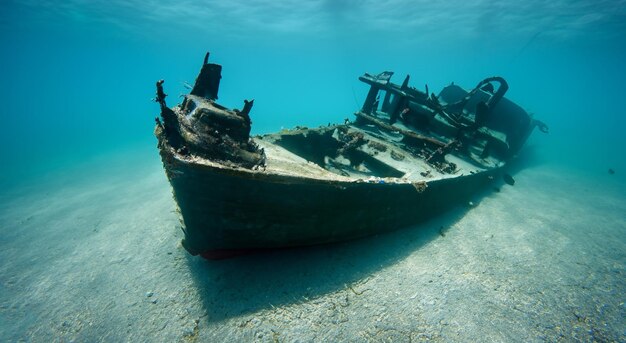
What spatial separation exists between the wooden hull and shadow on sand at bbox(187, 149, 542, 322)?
0.42 m

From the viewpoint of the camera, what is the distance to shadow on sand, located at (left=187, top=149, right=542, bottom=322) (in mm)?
4090

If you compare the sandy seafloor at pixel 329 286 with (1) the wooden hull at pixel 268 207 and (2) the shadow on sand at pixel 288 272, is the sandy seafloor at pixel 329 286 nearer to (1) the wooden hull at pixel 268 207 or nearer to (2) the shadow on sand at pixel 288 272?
(2) the shadow on sand at pixel 288 272

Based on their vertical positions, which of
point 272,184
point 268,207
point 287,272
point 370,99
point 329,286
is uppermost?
point 370,99

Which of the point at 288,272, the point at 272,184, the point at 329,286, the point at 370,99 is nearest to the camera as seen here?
the point at 272,184

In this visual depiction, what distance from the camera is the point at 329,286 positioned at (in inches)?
172

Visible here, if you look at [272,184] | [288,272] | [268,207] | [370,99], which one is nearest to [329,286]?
[288,272]

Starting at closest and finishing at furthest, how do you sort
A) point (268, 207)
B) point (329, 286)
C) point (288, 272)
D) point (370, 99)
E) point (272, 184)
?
point (272, 184), point (268, 207), point (329, 286), point (288, 272), point (370, 99)

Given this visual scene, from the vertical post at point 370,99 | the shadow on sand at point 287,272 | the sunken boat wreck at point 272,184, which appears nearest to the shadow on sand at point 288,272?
the shadow on sand at point 287,272

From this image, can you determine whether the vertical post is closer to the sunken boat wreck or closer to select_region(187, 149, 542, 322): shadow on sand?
the sunken boat wreck

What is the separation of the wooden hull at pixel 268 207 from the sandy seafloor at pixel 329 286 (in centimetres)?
63

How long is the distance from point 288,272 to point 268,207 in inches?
54.1

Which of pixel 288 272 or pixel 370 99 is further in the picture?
pixel 370 99

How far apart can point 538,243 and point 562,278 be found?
150 cm

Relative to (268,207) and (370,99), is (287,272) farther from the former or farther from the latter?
(370,99)
